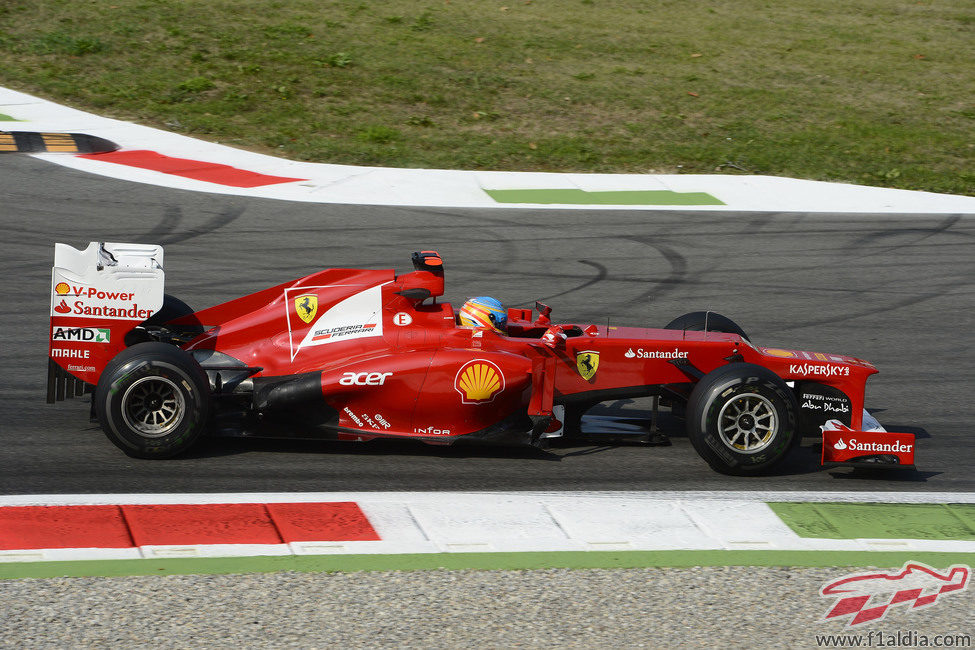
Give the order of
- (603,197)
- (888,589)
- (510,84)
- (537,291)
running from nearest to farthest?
(888,589) → (537,291) → (603,197) → (510,84)

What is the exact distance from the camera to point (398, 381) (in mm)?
6734

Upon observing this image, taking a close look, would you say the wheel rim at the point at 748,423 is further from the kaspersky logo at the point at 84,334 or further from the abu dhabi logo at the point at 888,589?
the kaspersky logo at the point at 84,334

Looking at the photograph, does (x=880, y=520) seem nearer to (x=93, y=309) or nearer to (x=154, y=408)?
(x=154, y=408)

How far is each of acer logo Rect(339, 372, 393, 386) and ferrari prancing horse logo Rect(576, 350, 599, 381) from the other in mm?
1238

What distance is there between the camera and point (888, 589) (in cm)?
554

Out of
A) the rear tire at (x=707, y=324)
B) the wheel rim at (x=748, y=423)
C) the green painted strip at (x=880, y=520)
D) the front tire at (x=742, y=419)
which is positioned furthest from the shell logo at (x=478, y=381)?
the green painted strip at (x=880, y=520)

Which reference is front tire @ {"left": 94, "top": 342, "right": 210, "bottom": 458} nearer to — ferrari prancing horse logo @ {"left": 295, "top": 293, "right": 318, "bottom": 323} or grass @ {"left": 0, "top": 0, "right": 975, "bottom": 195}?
ferrari prancing horse logo @ {"left": 295, "top": 293, "right": 318, "bottom": 323}

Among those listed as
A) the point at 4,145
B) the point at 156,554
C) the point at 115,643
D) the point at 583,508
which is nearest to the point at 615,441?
the point at 583,508

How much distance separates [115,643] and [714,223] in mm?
10445

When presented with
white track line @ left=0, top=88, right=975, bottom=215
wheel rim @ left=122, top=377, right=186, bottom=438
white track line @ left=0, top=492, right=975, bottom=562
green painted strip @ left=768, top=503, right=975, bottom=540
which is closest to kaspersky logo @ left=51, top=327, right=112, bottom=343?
wheel rim @ left=122, top=377, right=186, bottom=438

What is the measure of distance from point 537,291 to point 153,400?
197 inches

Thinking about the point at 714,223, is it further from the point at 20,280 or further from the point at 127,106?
the point at 127,106

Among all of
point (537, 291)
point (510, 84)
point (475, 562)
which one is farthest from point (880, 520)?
point (510, 84)

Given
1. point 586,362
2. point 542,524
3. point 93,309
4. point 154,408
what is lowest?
point 542,524
